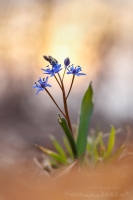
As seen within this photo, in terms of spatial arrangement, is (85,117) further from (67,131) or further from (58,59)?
(58,59)

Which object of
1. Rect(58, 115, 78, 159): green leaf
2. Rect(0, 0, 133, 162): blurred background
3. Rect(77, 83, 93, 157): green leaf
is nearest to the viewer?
Rect(58, 115, 78, 159): green leaf

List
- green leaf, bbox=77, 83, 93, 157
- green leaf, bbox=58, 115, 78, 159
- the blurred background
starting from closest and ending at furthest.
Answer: green leaf, bbox=58, 115, 78, 159
green leaf, bbox=77, 83, 93, 157
the blurred background

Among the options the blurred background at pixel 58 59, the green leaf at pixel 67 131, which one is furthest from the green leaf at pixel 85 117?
the blurred background at pixel 58 59

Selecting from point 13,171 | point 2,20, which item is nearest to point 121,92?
point 2,20

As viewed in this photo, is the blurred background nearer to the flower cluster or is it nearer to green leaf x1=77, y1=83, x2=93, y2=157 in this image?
green leaf x1=77, y1=83, x2=93, y2=157

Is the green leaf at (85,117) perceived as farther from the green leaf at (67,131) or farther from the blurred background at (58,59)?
the blurred background at (58,59)

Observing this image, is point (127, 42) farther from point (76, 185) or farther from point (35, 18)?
point (76, 185)

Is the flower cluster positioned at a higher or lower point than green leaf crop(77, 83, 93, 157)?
higher

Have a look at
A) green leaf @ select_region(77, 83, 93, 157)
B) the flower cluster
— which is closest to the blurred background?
green leaf @ select_region(77, 83, 93, 157)

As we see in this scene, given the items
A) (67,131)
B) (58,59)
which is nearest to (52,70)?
(67,131)
